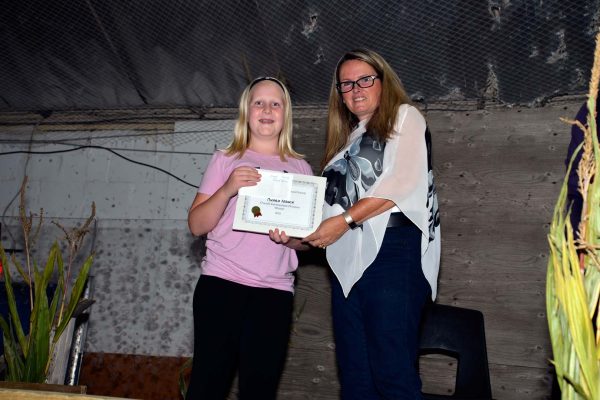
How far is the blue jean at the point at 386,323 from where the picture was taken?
1658 millimetres

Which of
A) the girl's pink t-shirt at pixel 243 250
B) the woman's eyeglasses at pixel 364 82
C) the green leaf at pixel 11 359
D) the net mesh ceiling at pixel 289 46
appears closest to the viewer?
the girl's pink t-shirt at pixel 243 250

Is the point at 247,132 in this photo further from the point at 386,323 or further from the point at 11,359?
the point at 11,359

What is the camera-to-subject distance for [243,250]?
6.55 feet

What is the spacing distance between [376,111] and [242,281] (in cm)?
70

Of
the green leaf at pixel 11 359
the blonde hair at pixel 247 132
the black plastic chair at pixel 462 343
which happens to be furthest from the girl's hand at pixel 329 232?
the green leaf at pixel 11 359

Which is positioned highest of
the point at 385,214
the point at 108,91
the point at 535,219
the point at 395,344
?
the point at 108,91

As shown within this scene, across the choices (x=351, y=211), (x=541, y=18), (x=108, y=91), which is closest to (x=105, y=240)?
(x=108, y=91)

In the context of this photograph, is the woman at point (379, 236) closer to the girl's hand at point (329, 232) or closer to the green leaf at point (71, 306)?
the girl's hand at point (329, 232)

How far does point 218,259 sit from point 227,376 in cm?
36

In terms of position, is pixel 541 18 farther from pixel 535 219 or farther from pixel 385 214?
pixel 385 214

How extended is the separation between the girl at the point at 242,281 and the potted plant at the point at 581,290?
1114 mm

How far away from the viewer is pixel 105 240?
3854 millimetres

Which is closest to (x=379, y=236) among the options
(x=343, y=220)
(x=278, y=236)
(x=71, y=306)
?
→ (x=343, y=220)

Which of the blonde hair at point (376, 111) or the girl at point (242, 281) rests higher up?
the blonde hair at point (376, 111)
